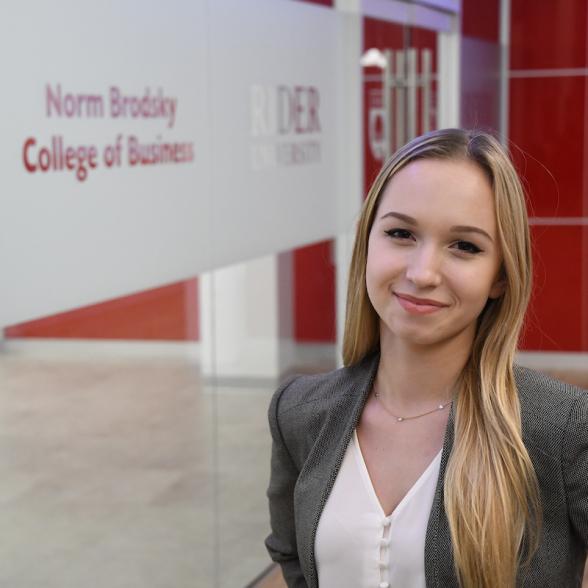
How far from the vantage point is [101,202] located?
343 centimetres

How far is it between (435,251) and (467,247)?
46 millimetres

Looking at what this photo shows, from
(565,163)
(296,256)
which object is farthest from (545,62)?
(296,256)

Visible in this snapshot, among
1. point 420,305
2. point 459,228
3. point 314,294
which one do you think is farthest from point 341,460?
point 314,294

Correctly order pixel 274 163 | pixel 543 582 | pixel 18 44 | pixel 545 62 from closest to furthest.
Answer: pixel 543 582, pixel 18 44, pixel 274 163, pixel 545 62

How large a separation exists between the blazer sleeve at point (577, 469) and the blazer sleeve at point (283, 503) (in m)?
0.42

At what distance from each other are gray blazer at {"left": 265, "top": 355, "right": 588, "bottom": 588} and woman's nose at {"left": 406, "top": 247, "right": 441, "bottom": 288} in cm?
18

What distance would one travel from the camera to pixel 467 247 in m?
1.56

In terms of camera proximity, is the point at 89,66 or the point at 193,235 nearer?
the point at 89,66

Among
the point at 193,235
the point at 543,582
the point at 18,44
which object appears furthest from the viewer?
the point at 193,235

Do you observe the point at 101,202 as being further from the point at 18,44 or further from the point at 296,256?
the point at 296,256

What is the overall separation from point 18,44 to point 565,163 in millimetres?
6756

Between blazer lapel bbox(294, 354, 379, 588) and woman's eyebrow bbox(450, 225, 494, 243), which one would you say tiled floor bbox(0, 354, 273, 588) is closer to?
blazer lapel bbox(294, 354, 379, 588)

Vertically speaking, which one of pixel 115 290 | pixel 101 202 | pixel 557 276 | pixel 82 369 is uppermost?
pixel 101 202

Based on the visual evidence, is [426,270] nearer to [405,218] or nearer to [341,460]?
[405,218]
